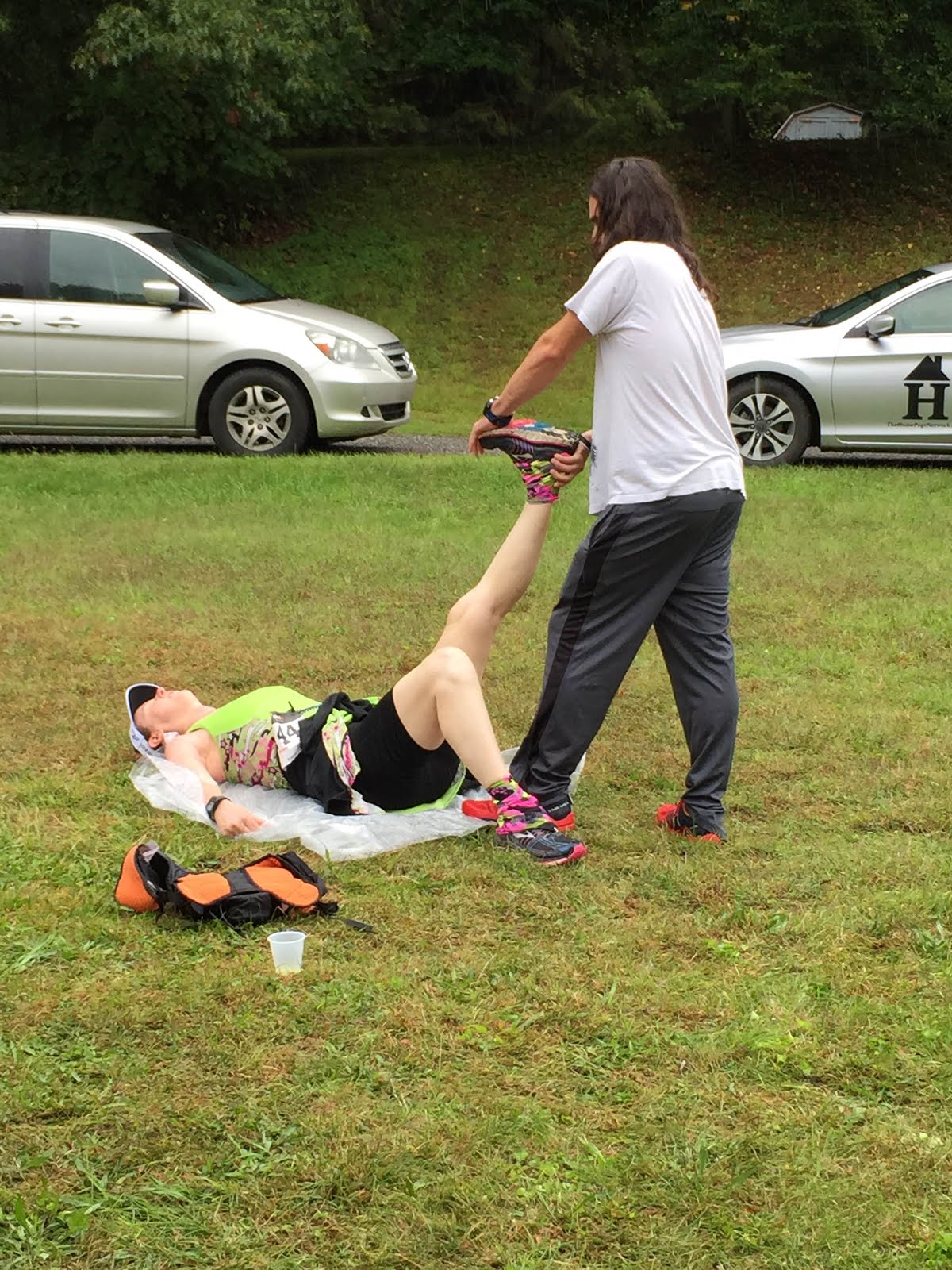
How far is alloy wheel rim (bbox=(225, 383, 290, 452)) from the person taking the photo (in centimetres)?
1180

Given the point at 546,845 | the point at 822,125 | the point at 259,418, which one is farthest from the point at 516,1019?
the point at 822,125

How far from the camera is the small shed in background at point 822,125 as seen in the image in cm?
2320

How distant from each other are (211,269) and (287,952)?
9783 mm

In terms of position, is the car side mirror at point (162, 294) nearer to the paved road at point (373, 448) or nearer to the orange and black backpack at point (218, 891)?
the paved road at point (373, 448)

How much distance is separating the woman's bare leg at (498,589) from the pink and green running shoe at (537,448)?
9 cm

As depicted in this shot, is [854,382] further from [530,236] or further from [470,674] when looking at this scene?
[530,236]

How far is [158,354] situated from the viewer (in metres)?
11.7

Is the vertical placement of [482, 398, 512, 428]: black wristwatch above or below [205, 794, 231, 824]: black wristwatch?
above

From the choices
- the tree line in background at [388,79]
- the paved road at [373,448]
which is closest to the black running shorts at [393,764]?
the paved road at [373,448]

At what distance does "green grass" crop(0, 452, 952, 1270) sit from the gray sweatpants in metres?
0.26

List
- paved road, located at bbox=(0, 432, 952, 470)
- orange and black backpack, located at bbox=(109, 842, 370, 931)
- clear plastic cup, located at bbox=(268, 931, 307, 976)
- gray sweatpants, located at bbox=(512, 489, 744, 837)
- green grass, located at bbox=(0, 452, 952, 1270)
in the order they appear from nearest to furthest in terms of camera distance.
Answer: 1. green grass, located at bbox=(0, 452, 952, 1270)
2. clear plastic cup, located at bbox=(268, 931, 307, 976)
3. orange and black backpack, located at bbox=(109, 842, 370, 931)
4. gray sweatpants, located at bbox=(512, 489, 744, 837)
5. paved road, located at bbox=(0, 432, 952, 470)

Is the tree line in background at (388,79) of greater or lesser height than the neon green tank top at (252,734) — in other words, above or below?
above

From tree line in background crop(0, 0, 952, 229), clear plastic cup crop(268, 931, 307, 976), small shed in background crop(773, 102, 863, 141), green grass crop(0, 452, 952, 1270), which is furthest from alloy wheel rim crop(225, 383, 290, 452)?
small shed in background crop(773, 102, 863, 141)

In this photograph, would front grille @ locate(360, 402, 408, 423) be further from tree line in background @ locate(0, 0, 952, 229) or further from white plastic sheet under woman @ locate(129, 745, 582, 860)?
white plastic sheet under woman @ locate(129, 745, 582, 860)
